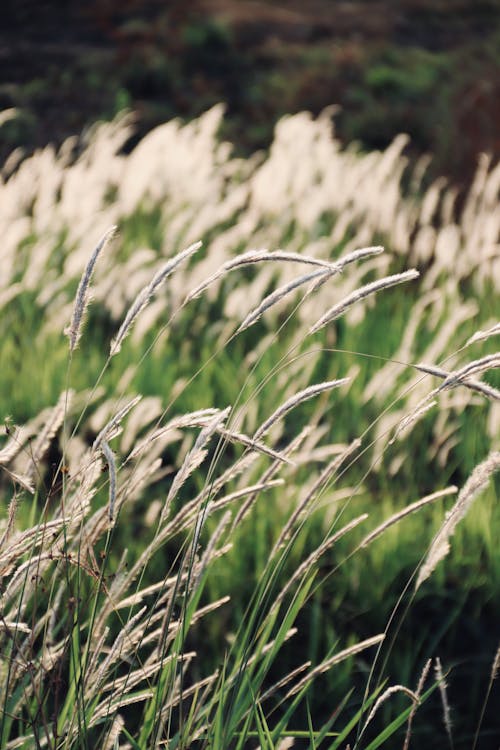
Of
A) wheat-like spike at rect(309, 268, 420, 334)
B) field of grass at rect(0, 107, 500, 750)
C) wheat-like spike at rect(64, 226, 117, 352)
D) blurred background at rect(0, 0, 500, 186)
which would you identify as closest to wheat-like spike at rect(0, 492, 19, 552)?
field of grass at rect(0, 107, 500, 750)

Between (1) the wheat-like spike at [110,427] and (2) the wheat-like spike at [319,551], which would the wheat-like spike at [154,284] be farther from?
(2) the wheat-like spike at [319,551]

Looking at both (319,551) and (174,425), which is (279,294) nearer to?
(174,425)

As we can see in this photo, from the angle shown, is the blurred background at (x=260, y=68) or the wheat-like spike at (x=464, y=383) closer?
the wheat-like spike at (x=464, y=383)

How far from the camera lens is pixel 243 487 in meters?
2.31

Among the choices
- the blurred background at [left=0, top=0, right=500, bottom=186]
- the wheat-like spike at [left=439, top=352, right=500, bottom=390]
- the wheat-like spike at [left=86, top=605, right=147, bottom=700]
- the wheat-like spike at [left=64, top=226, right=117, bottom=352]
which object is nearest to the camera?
the wheat-like spike at [left=439, top=352, right=500, bottom=390]

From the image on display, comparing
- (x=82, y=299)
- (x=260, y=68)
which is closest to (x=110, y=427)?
(x=82, y=299)

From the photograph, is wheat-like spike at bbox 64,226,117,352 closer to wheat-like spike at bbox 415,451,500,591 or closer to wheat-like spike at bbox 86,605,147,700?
wheat-like spike at bbox 86,605,147,700

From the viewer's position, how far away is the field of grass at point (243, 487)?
1285mm

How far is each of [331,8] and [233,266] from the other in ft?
46.4

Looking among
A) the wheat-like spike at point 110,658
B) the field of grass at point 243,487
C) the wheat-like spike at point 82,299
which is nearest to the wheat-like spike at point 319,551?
the field of grass at point 243,487

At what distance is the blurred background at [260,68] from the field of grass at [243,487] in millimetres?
3640

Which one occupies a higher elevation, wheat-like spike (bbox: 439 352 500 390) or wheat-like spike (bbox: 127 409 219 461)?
wheat-like spike (bbox: 439 352 500 390)

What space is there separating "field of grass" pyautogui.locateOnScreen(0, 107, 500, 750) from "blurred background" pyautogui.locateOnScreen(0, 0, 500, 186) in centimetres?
364

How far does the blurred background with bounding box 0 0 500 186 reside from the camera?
342 inches
